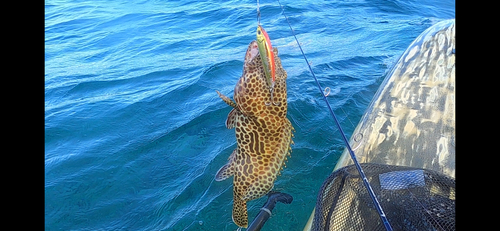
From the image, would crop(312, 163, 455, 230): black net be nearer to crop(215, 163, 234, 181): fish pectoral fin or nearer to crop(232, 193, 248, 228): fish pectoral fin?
crop(232, 193, 248, 228): fish pectoral fin

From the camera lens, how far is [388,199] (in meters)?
3.04

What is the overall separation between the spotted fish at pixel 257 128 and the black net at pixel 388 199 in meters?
0.49

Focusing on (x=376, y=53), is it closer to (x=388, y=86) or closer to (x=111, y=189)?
(x=388, y=86)

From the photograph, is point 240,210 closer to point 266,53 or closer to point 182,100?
point 266,53

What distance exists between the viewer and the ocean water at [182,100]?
502 centimetres

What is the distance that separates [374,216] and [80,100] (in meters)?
7.06

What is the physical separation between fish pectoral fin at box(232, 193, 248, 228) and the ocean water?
→ 5.31 feet

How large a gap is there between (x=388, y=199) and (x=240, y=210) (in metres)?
1.20

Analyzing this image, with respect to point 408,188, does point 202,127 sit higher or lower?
lower

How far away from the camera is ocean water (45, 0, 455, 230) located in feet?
16.5
